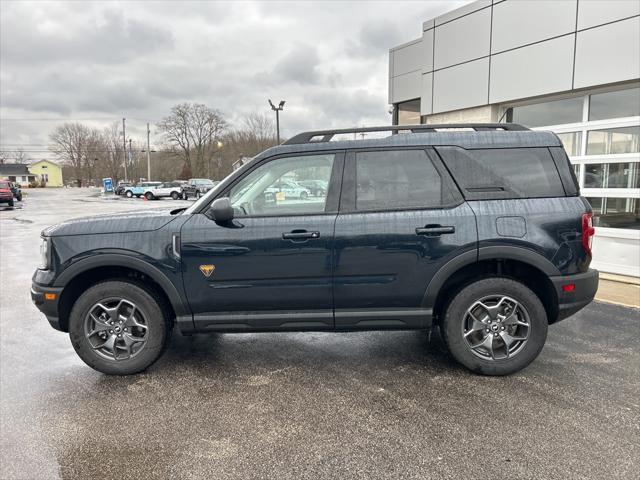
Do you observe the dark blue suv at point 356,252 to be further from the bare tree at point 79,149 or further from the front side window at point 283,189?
the bare tree at point 79,149

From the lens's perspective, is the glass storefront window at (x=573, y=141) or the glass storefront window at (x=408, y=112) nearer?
the glass storefront window at (x=573, y=141)

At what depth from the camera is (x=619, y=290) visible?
655cm

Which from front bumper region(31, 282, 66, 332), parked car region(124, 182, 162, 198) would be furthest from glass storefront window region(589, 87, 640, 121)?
parked car region(124, 182, 162, 198)

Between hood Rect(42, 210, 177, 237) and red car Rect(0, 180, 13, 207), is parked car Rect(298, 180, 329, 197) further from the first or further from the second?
red car Rect(0, 180, 13, 207)

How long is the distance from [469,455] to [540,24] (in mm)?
8220

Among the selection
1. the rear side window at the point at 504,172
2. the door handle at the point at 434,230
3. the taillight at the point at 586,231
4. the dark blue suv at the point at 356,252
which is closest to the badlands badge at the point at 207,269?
the dark blue suv at the point at 356,252

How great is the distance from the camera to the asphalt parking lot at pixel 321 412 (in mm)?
2568

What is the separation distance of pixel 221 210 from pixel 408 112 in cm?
1193

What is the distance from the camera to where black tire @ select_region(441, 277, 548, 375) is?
3596 millimetres

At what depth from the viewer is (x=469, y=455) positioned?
2627mm

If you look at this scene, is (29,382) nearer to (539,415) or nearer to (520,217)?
(539,415)

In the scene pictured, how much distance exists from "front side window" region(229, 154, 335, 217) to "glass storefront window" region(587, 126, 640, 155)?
6097mm

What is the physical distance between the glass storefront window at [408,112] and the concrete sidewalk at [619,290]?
26.3 feet

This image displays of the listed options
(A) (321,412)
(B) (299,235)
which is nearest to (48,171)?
(B) (299,235)
